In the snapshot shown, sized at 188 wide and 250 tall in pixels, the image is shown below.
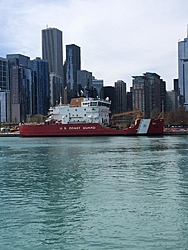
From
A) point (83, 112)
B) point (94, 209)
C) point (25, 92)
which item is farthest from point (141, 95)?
point (94, 209)

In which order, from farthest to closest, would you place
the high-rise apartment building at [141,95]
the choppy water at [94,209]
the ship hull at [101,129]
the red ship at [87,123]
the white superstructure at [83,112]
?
the high-rise apartment building at [141,95] < the white superstructure at [83,112] < the red ship at [87,123] < the ship hull at [101,129] < the choppy water at [94,209]

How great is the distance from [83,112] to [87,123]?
90.7 inches

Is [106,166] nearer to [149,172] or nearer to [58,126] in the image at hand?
[149,172]

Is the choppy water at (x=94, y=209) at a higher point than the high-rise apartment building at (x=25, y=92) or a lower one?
lower

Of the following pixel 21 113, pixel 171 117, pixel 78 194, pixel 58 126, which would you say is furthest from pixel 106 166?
pixel 21 113

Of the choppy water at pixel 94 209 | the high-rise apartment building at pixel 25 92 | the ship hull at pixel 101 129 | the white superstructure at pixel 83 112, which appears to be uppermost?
the high-rise apartment building at pixel 25 92

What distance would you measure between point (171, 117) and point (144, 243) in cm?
8612

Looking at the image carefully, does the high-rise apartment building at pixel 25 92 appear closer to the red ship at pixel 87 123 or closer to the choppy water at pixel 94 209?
the red ship at pixel 87 123

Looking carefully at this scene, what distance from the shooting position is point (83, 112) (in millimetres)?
56250

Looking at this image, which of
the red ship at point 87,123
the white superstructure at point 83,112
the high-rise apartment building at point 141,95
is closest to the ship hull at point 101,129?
the red ship at point 87,123

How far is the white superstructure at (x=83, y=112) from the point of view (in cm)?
5566

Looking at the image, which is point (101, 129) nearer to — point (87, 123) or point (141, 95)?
point (87, 123)

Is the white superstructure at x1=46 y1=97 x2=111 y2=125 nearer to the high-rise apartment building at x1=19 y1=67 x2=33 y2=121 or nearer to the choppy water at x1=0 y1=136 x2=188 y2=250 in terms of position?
the choppy water at x1=0 y1=136 x2=188 y2=250

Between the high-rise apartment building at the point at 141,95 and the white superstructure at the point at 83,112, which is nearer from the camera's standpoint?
the white superstructure at the point at 83,112
